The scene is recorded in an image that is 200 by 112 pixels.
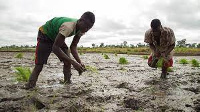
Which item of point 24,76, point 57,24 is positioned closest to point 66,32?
point 57,24

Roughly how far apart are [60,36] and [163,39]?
2734mm

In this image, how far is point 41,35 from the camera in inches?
176

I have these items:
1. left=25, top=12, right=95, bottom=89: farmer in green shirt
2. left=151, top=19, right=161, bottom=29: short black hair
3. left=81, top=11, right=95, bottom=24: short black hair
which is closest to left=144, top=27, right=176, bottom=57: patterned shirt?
left=151, top=19, right=161, bottom=29: short black hair

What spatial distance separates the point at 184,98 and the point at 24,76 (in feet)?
9.84

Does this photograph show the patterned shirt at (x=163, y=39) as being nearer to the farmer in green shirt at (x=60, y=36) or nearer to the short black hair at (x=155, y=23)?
the short black hair at (x=155, y=23)

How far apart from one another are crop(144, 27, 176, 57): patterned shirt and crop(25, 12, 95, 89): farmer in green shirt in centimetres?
198

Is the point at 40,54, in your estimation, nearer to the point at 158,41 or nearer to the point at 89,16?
the point at 89,16

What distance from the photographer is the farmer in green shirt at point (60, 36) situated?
369 centimetres

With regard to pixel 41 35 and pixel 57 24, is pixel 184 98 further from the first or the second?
pixel 41 35

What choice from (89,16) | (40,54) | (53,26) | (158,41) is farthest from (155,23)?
(40,54)

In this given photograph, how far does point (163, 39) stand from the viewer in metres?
5.55

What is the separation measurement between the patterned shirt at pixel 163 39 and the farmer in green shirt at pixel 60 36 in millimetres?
1981

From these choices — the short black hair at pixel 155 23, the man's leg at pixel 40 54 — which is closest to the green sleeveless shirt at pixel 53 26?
A: the man's leg at pixel 40 54

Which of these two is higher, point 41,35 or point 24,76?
point 41,35
